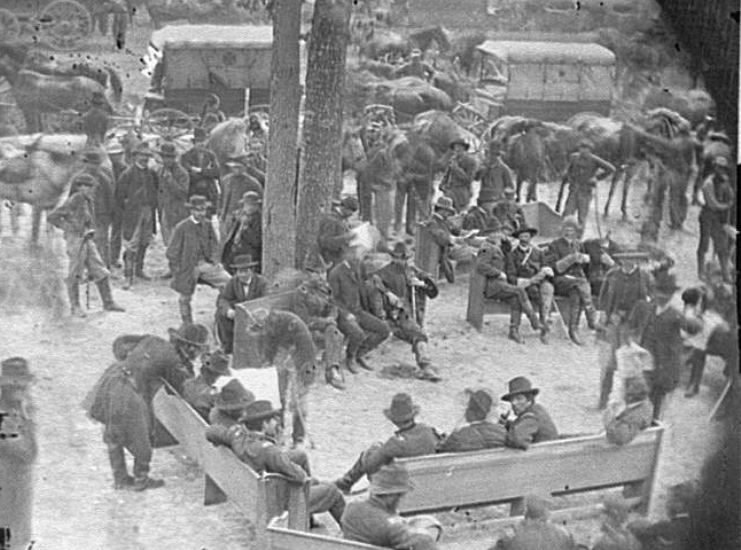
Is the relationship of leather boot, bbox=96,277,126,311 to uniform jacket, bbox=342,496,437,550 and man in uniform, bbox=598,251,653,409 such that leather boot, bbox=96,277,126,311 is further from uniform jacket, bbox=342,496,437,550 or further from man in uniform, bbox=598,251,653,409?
man in uniform, bbox=598,251,653,409

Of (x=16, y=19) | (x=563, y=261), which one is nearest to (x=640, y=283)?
(x=563, y=261)

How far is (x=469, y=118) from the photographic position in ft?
27.5

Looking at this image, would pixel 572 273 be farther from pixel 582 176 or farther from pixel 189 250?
pixel 189 250

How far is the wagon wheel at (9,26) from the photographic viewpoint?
741 centimetres

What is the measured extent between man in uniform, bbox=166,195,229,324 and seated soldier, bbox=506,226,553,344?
4.95ft

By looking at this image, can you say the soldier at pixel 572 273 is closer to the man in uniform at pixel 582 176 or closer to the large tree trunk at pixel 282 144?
the man in uniform at pixel 582 176

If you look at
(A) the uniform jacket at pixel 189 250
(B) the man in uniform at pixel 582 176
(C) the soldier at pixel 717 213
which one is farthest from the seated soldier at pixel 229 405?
(C) the soldier at pixel 717 213

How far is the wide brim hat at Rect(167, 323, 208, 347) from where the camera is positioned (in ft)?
25.3

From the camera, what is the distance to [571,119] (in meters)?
8.20

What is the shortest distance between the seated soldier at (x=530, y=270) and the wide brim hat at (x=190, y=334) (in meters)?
1.69

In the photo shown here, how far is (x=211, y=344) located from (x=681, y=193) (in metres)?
2.52

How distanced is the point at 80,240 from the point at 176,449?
109 centimetres

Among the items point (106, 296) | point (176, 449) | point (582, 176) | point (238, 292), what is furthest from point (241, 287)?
point (582, 176)

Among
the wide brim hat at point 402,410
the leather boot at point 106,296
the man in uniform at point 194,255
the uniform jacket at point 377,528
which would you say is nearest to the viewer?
the uniform jacket at point 377,528
